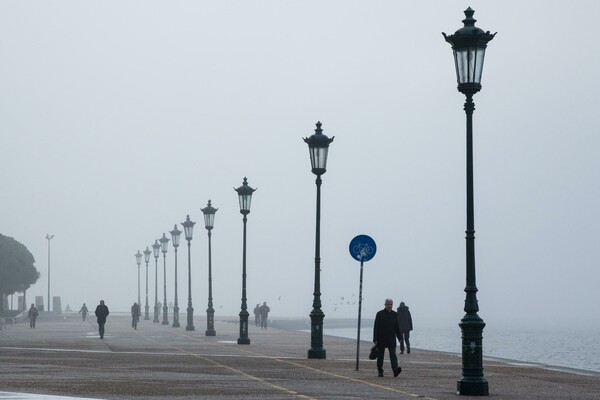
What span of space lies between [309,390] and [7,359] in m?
13.8

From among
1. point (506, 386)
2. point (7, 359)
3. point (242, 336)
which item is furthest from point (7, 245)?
point (506, 386)

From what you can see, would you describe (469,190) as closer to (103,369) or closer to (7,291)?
(103,369)

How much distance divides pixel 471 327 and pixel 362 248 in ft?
25.3

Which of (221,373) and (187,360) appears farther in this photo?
(187,360)

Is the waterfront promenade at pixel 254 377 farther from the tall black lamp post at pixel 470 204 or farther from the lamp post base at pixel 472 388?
the tall black lamp post at pixel 470 204

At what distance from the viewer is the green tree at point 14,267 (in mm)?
135125

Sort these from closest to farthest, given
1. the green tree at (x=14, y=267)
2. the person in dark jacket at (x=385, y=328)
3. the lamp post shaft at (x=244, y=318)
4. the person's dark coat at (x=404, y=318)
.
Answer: the person in dark jacket at (x=385, y=328) → the person's dark coat at (x=404, y=318) → the lamp post shaft at (x=244, y=318) → the green tree at (x=14, y=267)

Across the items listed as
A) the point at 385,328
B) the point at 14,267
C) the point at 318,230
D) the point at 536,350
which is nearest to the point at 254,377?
the point at 385,328

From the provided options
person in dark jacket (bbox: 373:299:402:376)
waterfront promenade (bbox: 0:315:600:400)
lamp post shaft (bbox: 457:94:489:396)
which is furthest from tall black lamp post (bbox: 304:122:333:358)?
lamp post shaft (bbox: 457:94:489:396)

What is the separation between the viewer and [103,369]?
2772cm

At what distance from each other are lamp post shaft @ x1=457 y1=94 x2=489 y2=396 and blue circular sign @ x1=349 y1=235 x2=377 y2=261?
715cm

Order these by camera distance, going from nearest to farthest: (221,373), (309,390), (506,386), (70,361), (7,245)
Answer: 1. (309,390)
2. (506,386)
3. (221,373)
4. (70,361)
5. (7,245)

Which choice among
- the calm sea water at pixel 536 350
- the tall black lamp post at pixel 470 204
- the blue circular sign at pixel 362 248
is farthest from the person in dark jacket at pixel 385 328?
the calm sea water at pixel 536 350

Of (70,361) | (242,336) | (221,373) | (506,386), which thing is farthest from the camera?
(242,336)
